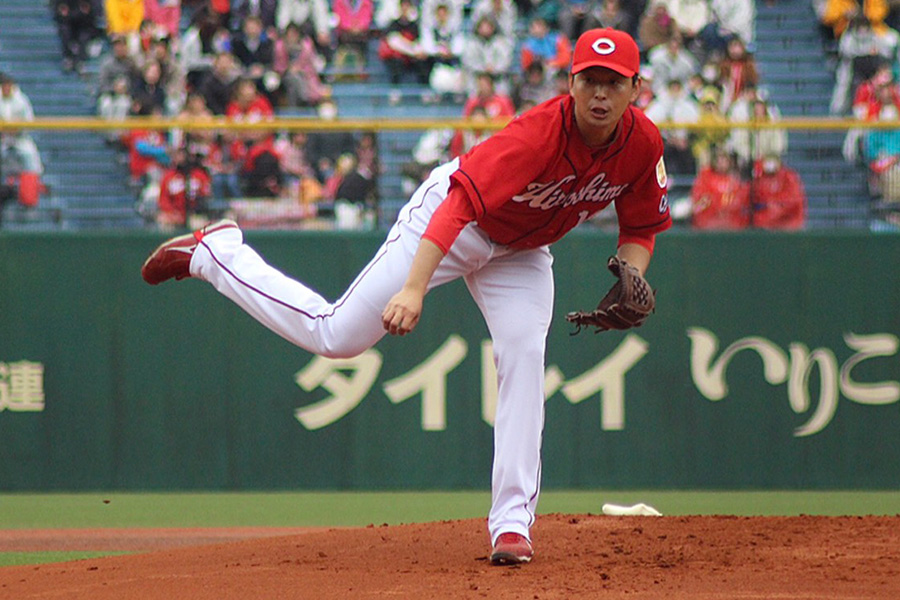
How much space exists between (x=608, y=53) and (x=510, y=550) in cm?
194

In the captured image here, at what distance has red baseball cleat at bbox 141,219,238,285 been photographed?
567 centimetres

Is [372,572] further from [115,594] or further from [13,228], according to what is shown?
[13,228]

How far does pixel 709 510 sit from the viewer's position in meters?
8.00

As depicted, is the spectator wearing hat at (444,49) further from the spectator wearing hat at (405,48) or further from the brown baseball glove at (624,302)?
the brown baseball glove at (624,302)

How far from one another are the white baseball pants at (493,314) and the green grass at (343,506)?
2.54 meters

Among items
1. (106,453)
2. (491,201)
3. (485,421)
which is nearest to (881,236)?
(485,421)

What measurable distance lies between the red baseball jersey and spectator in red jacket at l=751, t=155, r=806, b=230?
383 cm

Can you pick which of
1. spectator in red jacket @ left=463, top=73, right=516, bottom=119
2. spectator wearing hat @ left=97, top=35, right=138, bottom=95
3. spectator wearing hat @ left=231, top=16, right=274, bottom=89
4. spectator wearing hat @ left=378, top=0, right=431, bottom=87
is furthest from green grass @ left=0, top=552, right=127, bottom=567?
spectator wearing hat @ left=378, top=0, right=431, bottom=87

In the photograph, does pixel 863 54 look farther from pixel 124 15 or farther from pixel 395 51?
pixel 124 15

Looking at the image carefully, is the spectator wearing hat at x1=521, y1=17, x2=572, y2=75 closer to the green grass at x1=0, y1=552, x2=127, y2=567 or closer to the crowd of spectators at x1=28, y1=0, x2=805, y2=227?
the crowd of spectators at x1=28, y1=0, x2=805, y2=227

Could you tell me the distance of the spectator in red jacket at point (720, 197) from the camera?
8797 mm

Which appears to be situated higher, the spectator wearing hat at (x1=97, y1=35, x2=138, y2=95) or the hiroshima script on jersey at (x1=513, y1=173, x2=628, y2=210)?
the spectator wearing hat at (x1=97, y1=35, x2=138, y2=95)

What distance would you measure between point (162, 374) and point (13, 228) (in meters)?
1.44

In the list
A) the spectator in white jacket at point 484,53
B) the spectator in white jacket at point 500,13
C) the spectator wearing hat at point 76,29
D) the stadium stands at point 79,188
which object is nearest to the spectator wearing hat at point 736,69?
the spectator in white jacket at point 484,53
